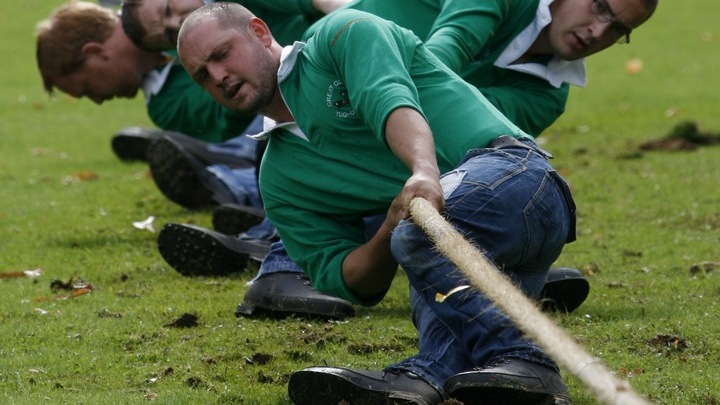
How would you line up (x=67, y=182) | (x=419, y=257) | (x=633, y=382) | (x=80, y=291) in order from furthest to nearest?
(x=67, y=182) < (x=80, y=291) < (x=633, y=382) < (x=419, y=257)

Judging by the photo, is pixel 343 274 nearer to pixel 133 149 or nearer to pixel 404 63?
pixel 404 63

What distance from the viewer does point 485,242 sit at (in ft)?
10.7

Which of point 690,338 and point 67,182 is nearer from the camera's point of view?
point 690,338

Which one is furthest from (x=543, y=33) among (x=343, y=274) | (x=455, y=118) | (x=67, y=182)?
(x=67, y=182)

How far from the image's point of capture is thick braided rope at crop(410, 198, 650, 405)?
86.8 inches

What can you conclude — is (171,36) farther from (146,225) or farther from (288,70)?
(288,70)

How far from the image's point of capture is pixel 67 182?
317 inches

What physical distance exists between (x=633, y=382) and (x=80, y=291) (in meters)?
2.57

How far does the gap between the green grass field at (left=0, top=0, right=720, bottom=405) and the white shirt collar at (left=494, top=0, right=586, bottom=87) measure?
0.89 meters

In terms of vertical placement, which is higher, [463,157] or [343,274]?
[463,157]

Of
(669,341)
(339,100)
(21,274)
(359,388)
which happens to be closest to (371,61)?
(339,100)

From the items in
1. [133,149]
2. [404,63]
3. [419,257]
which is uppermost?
[404,63]

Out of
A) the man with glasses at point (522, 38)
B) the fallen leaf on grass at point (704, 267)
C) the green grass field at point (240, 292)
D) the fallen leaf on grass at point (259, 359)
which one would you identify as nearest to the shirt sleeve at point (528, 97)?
the man with glasses at point (522, 38)

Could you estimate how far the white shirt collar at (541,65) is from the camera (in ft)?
15.7
